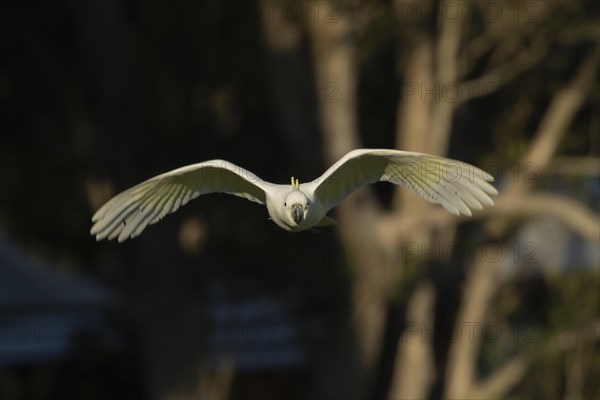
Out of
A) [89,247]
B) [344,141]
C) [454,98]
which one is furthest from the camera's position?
[89,247]

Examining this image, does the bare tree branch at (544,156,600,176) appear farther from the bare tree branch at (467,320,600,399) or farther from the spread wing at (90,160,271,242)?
the spread wing at (90,160,271,242)

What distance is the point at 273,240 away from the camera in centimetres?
1145

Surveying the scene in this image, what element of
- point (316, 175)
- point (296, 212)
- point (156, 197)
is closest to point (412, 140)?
point (316, 175)

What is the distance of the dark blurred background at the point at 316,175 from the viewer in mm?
11055

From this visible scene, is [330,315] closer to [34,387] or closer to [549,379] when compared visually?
[549,379]

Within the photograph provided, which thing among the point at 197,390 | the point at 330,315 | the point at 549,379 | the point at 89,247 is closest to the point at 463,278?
the point at 549,379

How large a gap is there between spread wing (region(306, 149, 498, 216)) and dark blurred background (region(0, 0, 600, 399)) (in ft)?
13.3

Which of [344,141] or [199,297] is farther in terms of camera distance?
[199,297]

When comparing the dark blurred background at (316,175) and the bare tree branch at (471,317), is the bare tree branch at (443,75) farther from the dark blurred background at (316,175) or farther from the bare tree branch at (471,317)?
the bare tree branch at (471,317)

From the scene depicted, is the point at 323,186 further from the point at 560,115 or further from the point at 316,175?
the point at 560,115

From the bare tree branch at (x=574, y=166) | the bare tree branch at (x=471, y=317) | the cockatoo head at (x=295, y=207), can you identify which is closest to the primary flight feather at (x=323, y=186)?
the cockatoo head at (x=295, y=207)

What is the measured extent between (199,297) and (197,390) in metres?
0.83

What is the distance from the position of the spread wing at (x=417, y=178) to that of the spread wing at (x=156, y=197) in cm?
40

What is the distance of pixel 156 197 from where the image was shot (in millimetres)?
6867
